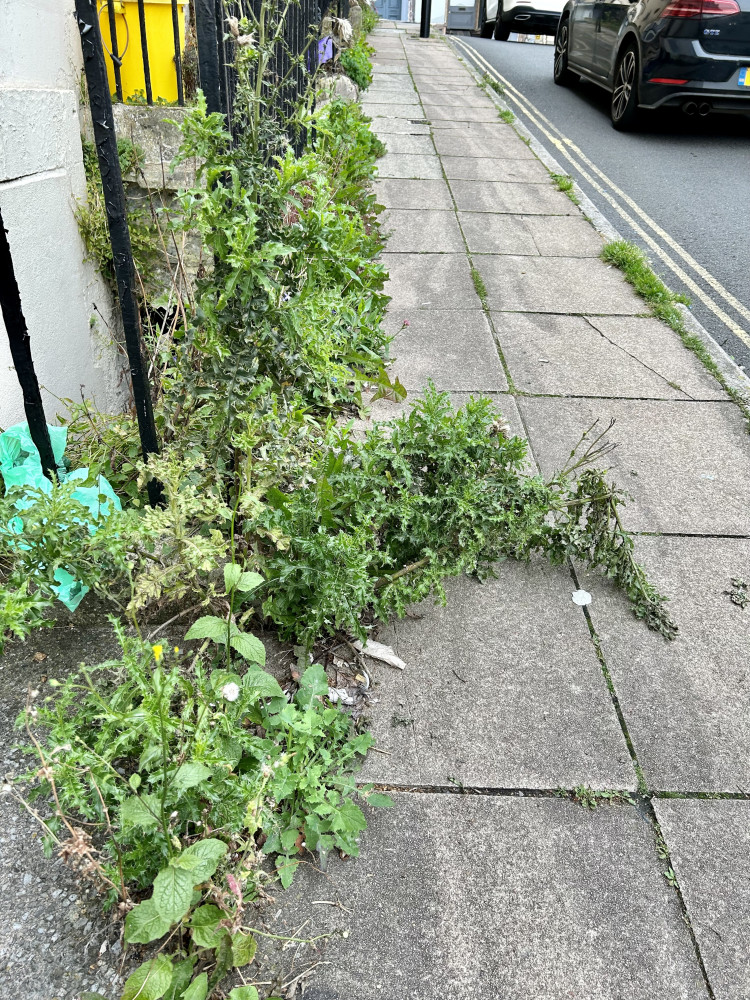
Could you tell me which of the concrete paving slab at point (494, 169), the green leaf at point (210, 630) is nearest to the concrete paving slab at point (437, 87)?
the concrete paving slab at point (494, 169)

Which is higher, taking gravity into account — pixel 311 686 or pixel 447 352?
pixel 311 686

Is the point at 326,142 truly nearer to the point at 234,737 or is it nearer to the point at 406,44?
the point at 234,737

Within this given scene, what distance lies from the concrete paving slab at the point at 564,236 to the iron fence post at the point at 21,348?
4.59m

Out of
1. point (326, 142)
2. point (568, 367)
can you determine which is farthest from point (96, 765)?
point (326, 142)

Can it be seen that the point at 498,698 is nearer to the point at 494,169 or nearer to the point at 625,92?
the point at 494,169

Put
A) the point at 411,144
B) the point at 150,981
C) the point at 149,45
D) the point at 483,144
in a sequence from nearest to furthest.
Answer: the point at 150,981
the point at 149,45
the point at 411,144
the point at 483,144

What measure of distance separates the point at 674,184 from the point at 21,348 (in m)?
7.90

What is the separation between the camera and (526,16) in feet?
62.4

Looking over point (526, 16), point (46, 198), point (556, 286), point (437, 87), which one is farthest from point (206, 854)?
point (526, 16)

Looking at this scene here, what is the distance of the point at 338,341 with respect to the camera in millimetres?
3455

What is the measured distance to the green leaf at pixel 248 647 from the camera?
2.04 meters

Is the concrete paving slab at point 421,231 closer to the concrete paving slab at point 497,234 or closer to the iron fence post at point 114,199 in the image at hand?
the concrete paving slab at point 497,234

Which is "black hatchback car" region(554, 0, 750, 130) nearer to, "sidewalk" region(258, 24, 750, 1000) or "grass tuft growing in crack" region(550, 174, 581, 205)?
"grass tuft growing in crack" region(550, 174, 581, 205)

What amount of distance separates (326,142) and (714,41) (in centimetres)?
517
